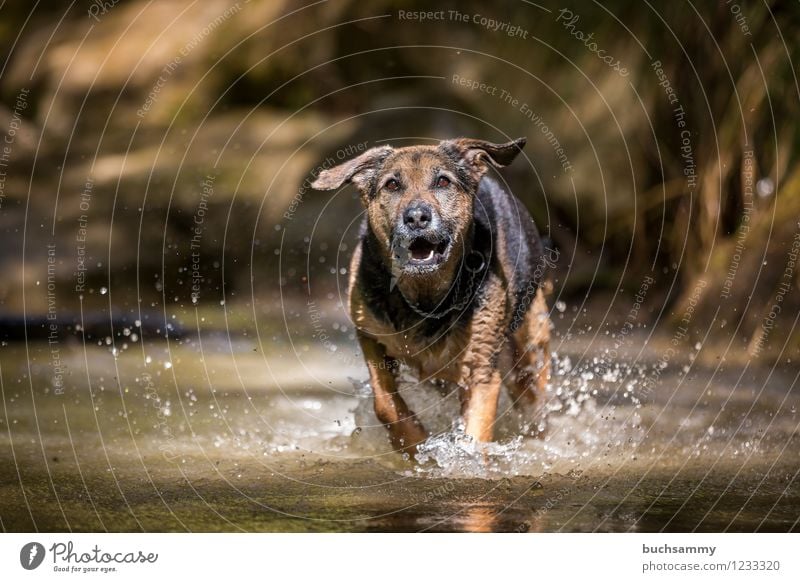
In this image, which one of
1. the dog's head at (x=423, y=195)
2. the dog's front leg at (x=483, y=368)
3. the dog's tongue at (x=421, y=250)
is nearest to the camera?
the dog's head at (x=423, y=195)

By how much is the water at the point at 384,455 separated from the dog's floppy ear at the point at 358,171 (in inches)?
77.7

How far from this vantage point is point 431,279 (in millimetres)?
7973

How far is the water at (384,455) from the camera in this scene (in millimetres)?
6910

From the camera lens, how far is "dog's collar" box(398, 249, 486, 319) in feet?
26.3

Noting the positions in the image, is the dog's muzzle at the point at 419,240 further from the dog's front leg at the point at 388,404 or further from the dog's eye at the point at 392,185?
the dog's front leg at the point at 388,404

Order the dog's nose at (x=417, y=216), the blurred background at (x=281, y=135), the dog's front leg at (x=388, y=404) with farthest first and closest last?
the blurred background at (x=281, y=135), the dog's front leg at (x=388, y=404), the dog's nose at (x=417, y=216)

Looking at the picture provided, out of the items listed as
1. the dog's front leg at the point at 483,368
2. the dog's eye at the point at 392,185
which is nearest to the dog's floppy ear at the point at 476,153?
the dog's eye at the point at 392,185

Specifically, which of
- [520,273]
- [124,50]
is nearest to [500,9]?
[124,50]

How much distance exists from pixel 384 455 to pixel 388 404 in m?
0.56

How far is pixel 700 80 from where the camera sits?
12.1 m
